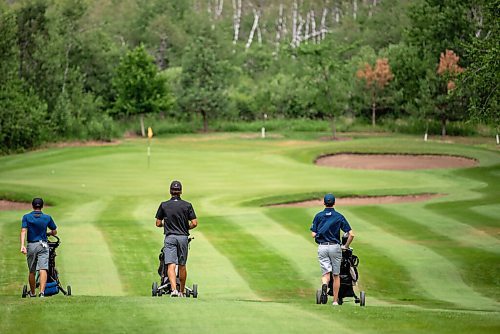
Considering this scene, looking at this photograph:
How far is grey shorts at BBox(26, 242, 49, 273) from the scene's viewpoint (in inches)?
728

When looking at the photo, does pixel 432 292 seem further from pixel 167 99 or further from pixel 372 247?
pixel 167 99

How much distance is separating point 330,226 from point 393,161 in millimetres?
43810

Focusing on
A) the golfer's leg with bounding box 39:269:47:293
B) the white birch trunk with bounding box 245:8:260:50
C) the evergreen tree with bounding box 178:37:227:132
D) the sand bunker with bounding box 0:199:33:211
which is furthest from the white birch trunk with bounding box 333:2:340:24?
the golfer's leg with bounding box 39:269:47:293

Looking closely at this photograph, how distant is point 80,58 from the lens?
95562 mm

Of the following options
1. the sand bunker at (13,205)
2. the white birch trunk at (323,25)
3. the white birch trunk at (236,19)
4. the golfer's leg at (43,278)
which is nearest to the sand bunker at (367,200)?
the sand bunker at (13,205)

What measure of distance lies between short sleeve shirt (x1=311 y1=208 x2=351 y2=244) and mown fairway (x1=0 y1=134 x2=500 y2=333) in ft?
4.61

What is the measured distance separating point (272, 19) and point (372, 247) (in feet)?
455

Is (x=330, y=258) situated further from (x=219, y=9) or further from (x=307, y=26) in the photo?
(x=219, y=9)

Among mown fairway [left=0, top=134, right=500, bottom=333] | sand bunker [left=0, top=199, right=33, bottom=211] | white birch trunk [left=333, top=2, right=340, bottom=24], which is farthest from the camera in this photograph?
white birch trunk [left=333, top=2, right=340, bottom=24]

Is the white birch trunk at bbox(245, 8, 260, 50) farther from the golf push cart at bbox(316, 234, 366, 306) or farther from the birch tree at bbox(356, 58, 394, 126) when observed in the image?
the golf push cart at bbox(316, 234, 366, 306)

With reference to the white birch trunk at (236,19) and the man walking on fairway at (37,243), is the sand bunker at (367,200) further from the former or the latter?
the white birch trunk at (236,19)

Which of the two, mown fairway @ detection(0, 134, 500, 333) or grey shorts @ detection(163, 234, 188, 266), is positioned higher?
grey shorts @ detection(163, 234, 188, 266)

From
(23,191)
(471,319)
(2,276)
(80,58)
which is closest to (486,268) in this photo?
(471,319)

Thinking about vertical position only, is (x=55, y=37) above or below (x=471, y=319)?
above
